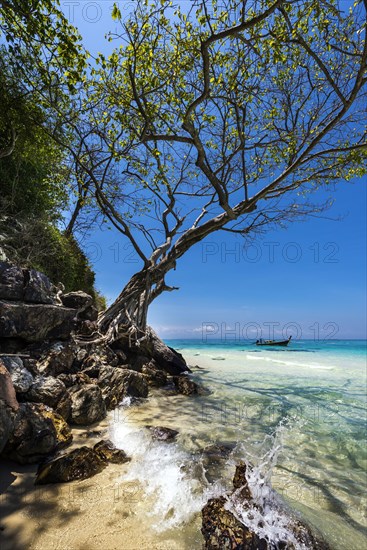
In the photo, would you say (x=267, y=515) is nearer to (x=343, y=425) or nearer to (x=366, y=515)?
(x=366, y=515)

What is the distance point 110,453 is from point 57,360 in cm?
303

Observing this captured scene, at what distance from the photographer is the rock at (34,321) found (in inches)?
217

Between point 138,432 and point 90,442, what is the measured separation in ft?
2.88

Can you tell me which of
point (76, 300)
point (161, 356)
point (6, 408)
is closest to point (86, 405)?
point (6, 408)

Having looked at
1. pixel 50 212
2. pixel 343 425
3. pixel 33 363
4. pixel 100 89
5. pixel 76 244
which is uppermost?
pixel 100 89

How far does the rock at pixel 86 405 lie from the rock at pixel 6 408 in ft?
5.62

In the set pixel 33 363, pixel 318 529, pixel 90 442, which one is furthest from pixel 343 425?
pixel 33 363

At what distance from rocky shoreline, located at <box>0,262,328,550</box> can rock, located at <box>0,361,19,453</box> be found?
12 millimetres

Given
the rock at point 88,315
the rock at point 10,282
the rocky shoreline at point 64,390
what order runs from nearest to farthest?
1. the rocky shoreline at point 64,390
2. the rock at point 10,282
3. the rock at point 88,315

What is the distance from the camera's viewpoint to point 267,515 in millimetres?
2932

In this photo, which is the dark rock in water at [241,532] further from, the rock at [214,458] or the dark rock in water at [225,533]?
the rock at [214,458]

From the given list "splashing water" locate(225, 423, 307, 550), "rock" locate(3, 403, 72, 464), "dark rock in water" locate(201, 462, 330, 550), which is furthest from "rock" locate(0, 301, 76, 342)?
"splashing water" locate(225, 423, 307, 550)

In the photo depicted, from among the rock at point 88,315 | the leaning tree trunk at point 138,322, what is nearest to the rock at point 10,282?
the leaning tree trunk at point 138,322

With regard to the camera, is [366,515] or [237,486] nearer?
[237,486]
